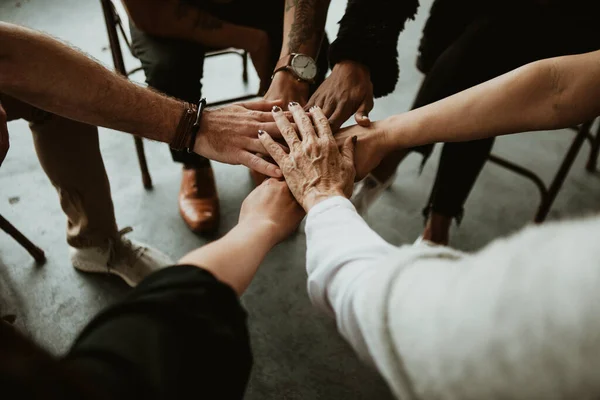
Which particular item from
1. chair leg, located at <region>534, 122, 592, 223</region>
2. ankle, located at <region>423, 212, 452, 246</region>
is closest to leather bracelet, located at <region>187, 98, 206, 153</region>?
ankle, located at <region>423, 212, 452, 246</region>

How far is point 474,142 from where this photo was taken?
1357mm

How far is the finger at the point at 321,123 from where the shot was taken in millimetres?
1139

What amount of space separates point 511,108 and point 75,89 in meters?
1.02

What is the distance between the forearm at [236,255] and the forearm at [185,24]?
78 centimetres

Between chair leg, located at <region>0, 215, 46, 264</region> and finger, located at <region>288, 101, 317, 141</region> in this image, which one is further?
chair leg, located at <region>0, 215, 46, 264</region>

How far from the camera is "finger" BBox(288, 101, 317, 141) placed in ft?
3.72

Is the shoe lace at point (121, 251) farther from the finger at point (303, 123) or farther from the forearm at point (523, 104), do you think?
the forearm at point (523, 104)

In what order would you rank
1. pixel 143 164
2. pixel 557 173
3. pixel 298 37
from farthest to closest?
pixel 143 164, pixel 557 173, pixel 298 37

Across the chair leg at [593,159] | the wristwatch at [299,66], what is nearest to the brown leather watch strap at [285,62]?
the wristwatch at [299,66]

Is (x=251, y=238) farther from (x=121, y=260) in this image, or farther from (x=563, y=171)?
(x=563, y=171)

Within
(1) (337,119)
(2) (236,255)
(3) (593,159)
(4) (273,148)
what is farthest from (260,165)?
(3) (593,159)

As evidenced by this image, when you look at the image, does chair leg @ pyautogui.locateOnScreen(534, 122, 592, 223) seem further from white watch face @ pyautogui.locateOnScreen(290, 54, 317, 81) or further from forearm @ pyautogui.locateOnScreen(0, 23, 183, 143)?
forearm @ pyautogui.locateOnScreen(0, 23, 183, 143)

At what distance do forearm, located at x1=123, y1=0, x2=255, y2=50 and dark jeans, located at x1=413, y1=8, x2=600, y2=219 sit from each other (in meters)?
0.65

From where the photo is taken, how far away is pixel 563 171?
5.21 ft
